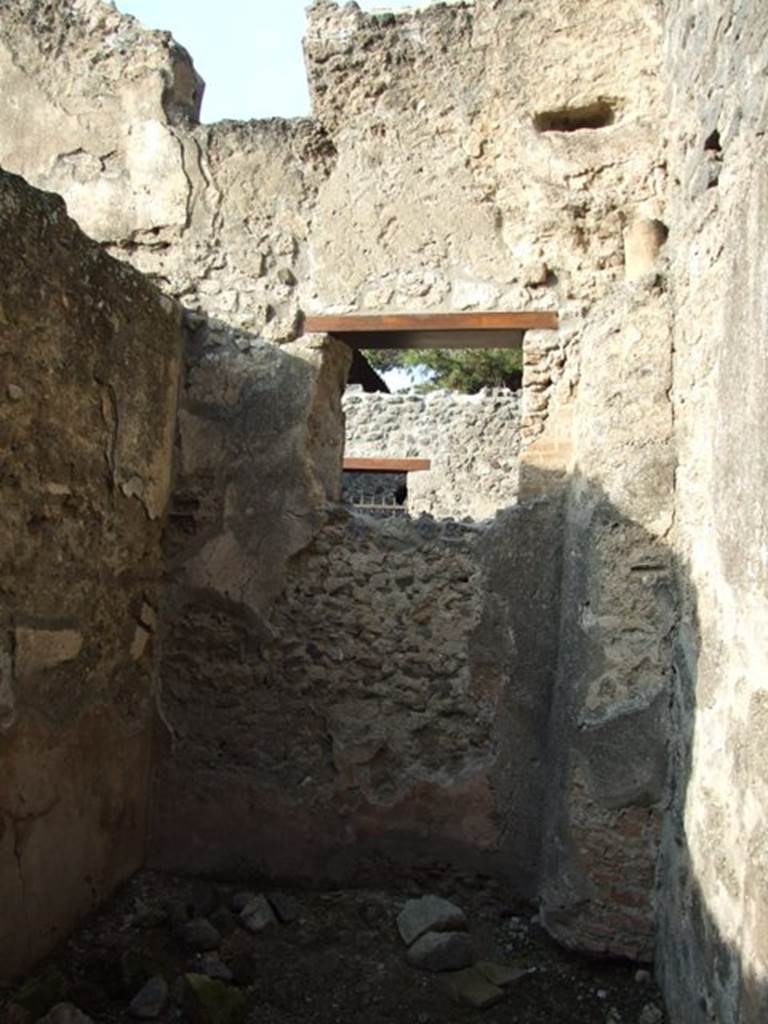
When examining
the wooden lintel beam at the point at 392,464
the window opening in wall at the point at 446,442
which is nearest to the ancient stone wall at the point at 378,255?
the window opening in wall at the point at 446,442

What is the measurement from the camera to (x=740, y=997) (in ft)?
5.68

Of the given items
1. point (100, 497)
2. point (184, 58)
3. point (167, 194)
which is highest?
point (184, 58)

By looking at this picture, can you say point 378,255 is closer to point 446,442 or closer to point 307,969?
point 307,969

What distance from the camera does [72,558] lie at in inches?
107

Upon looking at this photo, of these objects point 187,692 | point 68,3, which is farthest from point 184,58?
point 187,692

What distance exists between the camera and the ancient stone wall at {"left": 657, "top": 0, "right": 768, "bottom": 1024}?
175cm

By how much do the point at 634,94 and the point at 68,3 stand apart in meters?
2.30

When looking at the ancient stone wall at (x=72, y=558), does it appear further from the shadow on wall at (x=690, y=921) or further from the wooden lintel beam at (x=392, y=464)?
the wooden lintel beam at (x=392, y=464)

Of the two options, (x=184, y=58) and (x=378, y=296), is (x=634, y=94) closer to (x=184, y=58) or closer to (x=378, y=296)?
(x=378, y=296)

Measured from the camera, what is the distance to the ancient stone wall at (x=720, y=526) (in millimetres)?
1755

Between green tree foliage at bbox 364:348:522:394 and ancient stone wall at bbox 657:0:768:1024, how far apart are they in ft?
41.0

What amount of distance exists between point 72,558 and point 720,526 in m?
1.82

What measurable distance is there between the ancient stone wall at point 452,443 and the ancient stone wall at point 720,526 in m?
6.19

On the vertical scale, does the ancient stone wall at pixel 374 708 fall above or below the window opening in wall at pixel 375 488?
below
